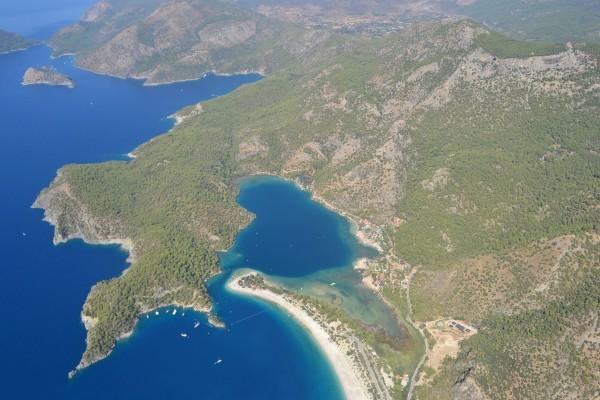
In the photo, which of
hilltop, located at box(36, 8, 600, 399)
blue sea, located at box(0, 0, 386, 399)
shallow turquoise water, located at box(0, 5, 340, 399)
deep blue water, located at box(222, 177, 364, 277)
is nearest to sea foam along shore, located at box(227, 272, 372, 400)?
shallow turquoise water, located at box(0, 5, 340, 399)

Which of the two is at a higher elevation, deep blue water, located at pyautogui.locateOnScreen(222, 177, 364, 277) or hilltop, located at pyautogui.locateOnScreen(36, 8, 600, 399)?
hilltop, located at pyautogui.locateOnScreen(36, 8, 600, 399)

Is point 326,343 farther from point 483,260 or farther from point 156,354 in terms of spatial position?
point 483,260

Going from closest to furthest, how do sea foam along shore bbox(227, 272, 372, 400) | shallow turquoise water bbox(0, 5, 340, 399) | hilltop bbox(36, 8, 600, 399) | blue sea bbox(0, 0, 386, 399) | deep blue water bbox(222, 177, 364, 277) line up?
hilltop bbox(36, 8, 600, 399) < sea foam along shore bbox(227, 272, 372, 400) < shallow turquoise water bbox(0, 5, 340, 399) < blue sea bbox(0, 0, 386, 399) < deep blue water bbox(222, 177, 364, 277)

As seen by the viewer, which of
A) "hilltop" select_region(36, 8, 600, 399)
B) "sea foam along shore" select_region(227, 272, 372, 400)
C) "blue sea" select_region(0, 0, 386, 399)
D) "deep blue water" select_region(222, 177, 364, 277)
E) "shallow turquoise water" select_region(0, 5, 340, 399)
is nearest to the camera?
"hilltop" select_region(36, 8, 600, 399)

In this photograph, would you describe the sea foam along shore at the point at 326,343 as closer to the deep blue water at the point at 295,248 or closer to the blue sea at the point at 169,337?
the blue sea at the point at 169,337

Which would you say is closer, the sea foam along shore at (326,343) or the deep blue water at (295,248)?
the sea foam along shore at (326,343)

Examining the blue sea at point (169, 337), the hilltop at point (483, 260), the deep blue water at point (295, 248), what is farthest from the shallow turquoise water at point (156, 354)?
the deep blue water at point (295, 248)

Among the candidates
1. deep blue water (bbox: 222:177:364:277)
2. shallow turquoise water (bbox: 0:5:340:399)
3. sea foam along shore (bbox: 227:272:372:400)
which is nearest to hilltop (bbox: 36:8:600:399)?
shallow turquoise water (bbox: 0:5:340:399)

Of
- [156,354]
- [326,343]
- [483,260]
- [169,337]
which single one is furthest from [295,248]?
[483,260]

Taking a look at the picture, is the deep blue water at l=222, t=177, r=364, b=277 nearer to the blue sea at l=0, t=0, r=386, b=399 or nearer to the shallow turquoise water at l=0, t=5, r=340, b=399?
the blue sea at l=0, t=0, r=386, b=399

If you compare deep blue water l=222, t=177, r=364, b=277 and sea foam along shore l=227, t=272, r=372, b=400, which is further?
deep blue water l=222, t=177, r=364, b=277
